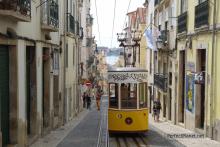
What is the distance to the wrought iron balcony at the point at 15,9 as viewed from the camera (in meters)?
12.3

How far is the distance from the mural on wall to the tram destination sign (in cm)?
335

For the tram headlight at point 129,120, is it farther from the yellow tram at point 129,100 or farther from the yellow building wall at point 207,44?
the yellow building wall at point 207,44

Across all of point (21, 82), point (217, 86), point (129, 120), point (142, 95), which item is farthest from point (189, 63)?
point (21, 82)

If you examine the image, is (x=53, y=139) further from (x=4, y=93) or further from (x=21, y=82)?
(x=4, y=93)

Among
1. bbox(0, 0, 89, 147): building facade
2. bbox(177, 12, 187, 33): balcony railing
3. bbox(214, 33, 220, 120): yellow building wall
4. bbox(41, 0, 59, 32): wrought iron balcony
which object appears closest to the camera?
bbox(0, 0, 89, 147): building facade

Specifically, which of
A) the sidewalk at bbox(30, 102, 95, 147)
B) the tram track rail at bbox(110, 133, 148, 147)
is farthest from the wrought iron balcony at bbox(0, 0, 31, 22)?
the tram track rail at bbox(110, 133, 148, 147)

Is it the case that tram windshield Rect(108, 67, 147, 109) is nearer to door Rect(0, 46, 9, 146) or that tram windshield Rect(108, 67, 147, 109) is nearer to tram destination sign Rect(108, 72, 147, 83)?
tram destination sign Rect(108, 72, 147, 83)

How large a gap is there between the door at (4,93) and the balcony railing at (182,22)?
1244 cm

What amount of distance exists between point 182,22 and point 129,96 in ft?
22.9

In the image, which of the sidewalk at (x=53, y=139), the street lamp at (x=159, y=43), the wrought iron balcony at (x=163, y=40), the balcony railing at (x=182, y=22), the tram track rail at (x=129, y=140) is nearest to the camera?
the sidewalk at (x=53, y=139)

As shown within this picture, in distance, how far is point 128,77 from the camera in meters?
20.2

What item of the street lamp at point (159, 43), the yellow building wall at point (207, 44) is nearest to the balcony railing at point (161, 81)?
the street lamp at point (159, 43)

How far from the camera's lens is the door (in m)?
13.9

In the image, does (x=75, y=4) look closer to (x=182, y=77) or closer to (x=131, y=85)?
(x=182, y=77)
